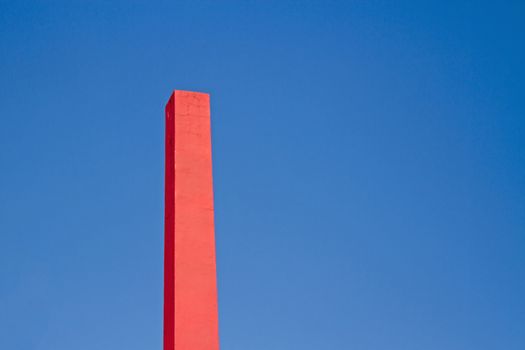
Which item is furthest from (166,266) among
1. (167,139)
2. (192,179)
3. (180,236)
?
(167,139)

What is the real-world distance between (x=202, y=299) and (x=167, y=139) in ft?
6.17

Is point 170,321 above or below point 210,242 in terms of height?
below

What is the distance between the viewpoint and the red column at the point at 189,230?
6379mm

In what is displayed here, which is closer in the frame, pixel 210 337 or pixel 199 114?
pixel 210 337

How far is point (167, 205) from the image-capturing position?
7.09 meters

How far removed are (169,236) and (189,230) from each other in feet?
0.83

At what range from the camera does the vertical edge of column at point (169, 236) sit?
6462 mm

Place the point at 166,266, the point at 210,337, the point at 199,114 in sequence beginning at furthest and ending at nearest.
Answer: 1. the point at 199,114
2. the point at 166,266
3. the point at 210,337

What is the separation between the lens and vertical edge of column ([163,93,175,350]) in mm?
6462

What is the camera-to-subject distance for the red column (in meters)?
6.38

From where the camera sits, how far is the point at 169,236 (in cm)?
684

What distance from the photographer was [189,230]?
22.0ft

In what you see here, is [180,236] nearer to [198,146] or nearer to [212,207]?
[212,207]

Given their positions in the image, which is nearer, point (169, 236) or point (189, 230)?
point (189, 230)
